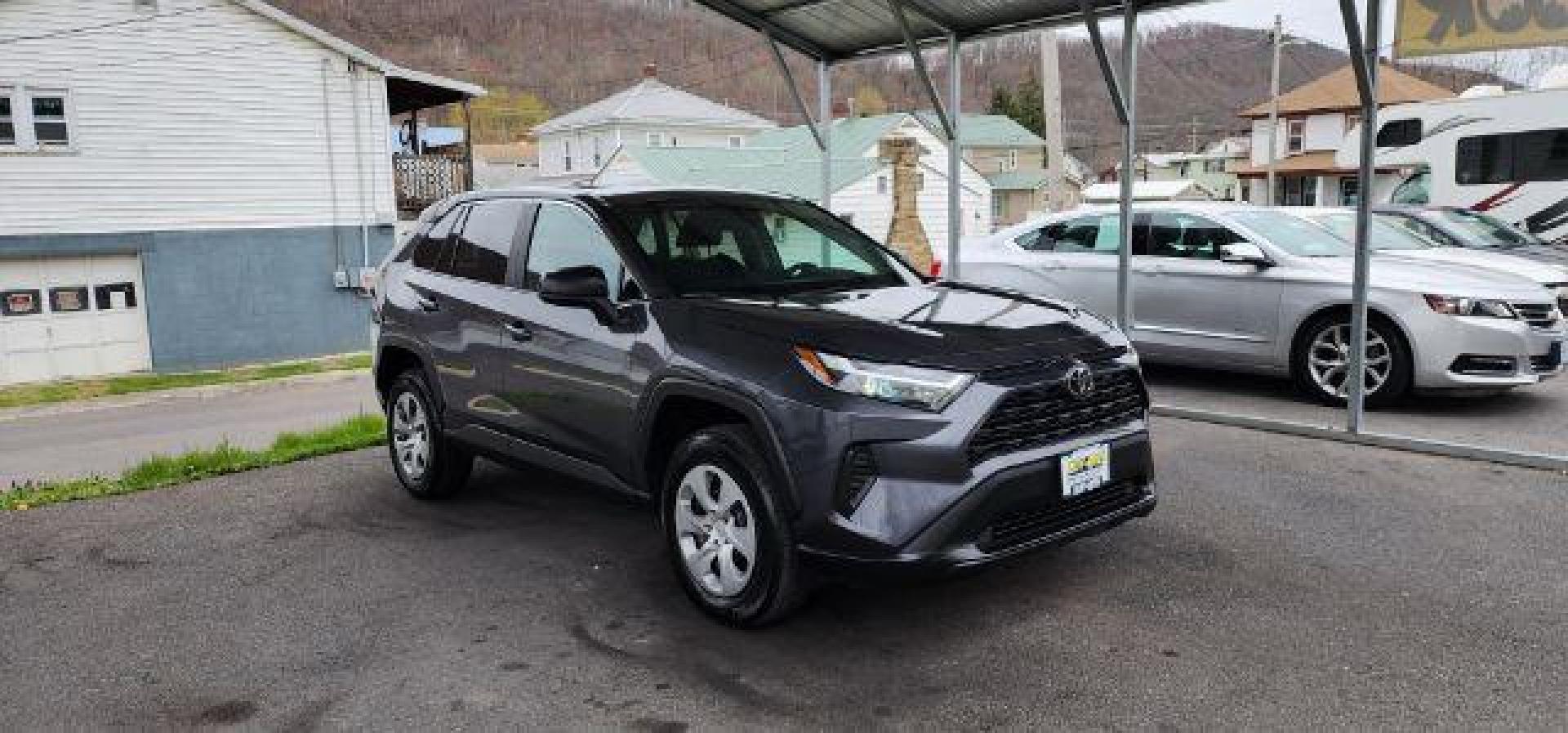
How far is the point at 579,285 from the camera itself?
14.8ft

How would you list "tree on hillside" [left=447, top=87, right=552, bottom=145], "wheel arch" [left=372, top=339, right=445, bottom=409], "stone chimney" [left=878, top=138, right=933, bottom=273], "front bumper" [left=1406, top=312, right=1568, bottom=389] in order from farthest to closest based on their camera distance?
"tree on hillside" [left=447, top=87, right=552, bottom=145] < "stone chimney" [left=878, top=138, right=933, bottom=273] < "front bumper" [left=1406, top=312, right=1568, bottom=389] < "wheel arch" [left=372, top=339, right=445, bottom=409]

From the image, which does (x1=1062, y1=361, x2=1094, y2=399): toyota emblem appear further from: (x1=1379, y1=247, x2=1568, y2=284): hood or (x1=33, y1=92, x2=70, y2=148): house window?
(x1=33, y1=92, x2=70, y2=148): house window

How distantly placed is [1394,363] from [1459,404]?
0.75m

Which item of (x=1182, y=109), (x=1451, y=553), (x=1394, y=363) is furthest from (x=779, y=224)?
(x=1182, y=109)

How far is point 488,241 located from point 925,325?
2.45 metres

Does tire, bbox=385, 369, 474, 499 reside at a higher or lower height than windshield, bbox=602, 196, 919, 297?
lower

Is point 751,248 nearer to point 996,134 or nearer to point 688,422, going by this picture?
point 688,422

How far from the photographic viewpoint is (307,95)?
75.9 ft

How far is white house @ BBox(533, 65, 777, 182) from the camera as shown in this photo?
171ft

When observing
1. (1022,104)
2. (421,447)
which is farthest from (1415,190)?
(1022,104)

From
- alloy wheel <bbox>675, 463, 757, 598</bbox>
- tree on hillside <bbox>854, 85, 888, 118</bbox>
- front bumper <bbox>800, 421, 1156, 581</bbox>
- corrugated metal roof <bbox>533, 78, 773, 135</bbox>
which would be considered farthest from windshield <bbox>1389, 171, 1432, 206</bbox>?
corrugated metal roof <bbox>533, 78, 773, 135</bbox>

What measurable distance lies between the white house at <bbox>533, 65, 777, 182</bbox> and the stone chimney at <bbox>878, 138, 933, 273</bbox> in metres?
18.0

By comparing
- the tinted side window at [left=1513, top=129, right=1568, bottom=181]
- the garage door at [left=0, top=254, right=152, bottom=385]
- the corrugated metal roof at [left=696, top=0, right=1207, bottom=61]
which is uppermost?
the corrugated metal roof at [left=696, top=0, right=1207, bottom=61]

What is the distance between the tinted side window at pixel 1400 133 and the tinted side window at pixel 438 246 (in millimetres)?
16276
